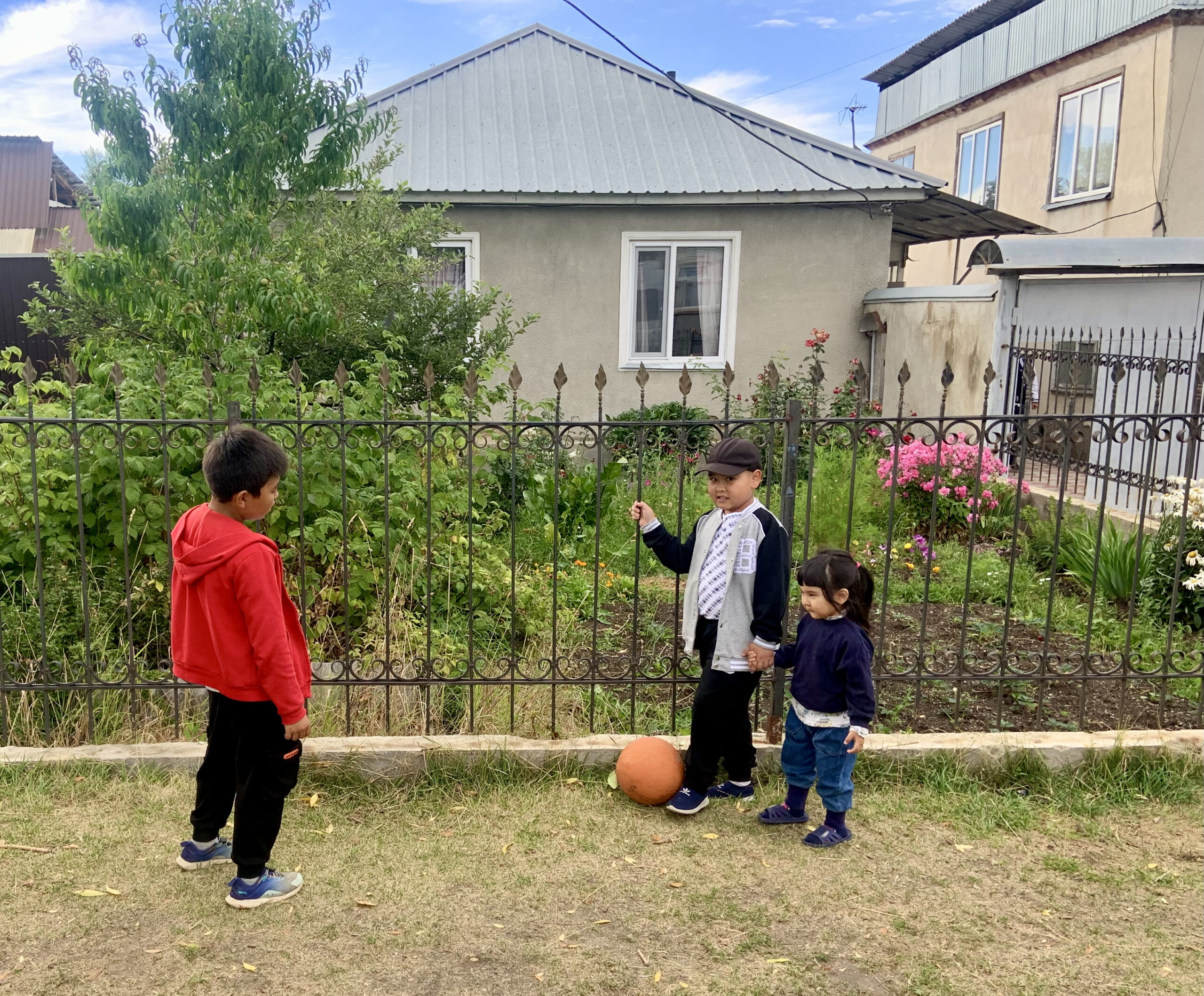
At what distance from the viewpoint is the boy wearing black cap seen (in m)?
3.50

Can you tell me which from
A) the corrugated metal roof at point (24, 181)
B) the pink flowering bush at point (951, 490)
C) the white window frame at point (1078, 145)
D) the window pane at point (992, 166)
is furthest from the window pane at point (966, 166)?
the corrugated metal roof at point (24, 181)

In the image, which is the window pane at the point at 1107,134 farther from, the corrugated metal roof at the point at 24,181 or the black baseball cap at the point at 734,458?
the corrugated metal roof at the point at 24,181

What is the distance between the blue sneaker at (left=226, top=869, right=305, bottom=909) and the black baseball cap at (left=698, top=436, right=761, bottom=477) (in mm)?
1918

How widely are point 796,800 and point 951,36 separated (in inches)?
746

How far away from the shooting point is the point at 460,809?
147 inches

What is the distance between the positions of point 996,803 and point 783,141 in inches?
365

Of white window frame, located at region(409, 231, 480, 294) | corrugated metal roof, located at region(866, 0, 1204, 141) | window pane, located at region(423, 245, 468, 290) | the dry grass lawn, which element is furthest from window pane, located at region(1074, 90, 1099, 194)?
the dry grass lawn

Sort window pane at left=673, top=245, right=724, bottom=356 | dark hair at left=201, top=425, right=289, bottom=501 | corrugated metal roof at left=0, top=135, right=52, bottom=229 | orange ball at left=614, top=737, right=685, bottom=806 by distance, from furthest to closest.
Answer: corrugated metal roof at left=0, top=135, right=52, bottom=229, window pane at left=673, top=245, right=724, bottom=356, orange ball at left=614, top=737, right=685, bottom=806, dark hair at left=201, top=425, right=289, bottom=501

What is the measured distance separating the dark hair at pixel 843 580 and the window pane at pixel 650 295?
798cm

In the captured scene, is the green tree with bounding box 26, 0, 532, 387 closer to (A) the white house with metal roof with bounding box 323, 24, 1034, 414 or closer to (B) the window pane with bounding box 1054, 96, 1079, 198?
(A) the white house with metal roof with bounding box 323, 24, 1034, 414

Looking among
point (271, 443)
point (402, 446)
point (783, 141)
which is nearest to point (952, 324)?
point (783, 141)

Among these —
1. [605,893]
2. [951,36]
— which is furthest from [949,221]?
[605,893]

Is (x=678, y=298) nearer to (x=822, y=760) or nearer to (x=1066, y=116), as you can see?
(x=1066, y=116)

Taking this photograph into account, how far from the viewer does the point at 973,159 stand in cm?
1806
